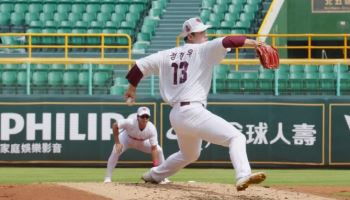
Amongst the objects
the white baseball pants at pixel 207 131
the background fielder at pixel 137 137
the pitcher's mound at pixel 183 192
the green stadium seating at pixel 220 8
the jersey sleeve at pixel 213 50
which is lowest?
the pitcher's mound at pixel 183 192

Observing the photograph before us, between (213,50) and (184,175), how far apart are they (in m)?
7.22

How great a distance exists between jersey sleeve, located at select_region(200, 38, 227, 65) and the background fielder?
4235 millimetres

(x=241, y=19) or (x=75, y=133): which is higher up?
(x=241, y=19)

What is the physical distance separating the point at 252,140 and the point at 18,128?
4.83 metres

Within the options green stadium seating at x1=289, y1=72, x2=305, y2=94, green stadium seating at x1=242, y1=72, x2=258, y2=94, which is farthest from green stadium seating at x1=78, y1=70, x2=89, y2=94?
green stadium seating at x1=289, y1=72, x2=305, y2=94

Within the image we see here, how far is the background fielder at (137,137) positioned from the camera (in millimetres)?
14914

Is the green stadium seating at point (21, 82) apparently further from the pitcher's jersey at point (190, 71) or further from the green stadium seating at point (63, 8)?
the pitcher's jersey at point (190, 71)

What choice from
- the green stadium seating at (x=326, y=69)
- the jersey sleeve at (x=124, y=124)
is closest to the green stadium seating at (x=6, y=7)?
the green stadium seating at (x=326, y=69)

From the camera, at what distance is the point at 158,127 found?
19.8 metres

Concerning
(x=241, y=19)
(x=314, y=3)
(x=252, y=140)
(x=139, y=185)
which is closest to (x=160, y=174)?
(x=139, y=185)

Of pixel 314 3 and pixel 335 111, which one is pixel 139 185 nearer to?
pixel 335 111

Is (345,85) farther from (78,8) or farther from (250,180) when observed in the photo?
(250,180)

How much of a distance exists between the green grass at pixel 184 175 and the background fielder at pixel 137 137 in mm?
800

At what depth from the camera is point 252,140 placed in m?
19.7
